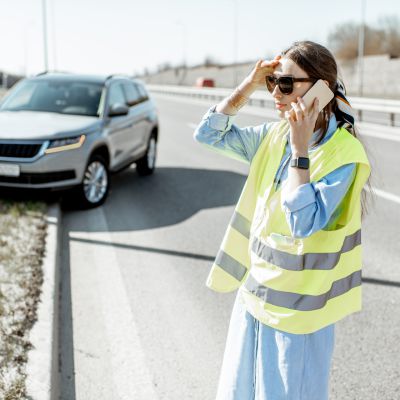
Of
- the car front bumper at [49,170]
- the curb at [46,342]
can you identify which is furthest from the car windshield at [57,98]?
the curb at [46,342]

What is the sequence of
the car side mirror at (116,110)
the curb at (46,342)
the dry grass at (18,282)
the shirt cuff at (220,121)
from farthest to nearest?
the car side mirror at (116,110)
the dry grass at (18,282)
the curb at (46,342)
the shirt cuff at (220,121)

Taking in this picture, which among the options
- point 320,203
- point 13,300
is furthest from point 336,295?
point 13,300

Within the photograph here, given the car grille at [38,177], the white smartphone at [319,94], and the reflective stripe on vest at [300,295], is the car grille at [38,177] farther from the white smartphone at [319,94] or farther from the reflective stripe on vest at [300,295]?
the white smartphone at [319,94]

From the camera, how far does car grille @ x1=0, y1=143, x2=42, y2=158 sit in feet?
25.5

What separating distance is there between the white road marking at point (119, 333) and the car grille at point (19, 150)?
1855 millimetres

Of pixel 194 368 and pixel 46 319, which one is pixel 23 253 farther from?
pixel 194 368

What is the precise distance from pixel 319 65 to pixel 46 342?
2.63m

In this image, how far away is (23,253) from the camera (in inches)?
231

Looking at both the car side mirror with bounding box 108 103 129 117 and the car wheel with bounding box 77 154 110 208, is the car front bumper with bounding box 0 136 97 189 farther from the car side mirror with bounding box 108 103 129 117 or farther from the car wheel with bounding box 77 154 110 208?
the car side mirror with bounding box 108 103 129 117

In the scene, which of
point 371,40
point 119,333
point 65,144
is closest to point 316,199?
point 119,333


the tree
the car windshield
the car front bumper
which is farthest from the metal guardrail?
the tree

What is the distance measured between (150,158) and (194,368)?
7.08 m

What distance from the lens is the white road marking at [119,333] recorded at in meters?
3.69

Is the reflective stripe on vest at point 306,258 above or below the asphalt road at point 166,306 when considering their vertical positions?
above
